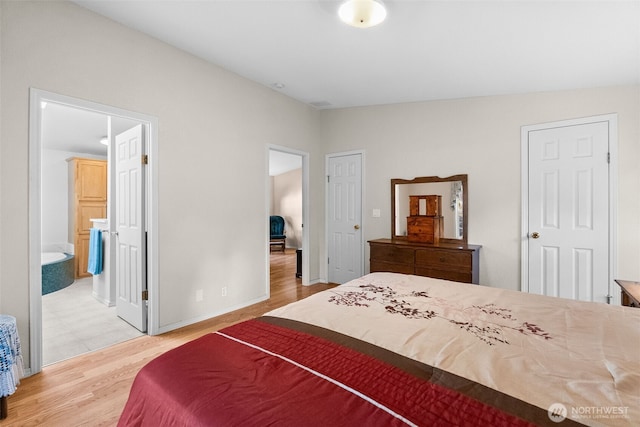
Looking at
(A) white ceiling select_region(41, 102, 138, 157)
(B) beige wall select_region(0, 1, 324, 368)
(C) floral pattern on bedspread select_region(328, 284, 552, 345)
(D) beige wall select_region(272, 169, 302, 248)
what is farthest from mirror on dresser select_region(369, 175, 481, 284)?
(D) beige wall select_region(272, 169, 302, 248)

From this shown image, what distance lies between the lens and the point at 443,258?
3434 millimetres

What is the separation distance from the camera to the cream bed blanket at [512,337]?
2.75ft

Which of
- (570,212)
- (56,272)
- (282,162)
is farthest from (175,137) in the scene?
(282,162)

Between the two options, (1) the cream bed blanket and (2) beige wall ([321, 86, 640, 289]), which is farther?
(2) beige wall ([321, 86, 640, 289])

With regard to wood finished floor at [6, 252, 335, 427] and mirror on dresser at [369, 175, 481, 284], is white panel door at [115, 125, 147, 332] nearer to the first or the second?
wood finished floor at [6, 252, 335, 427]

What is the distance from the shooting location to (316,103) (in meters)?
4.43

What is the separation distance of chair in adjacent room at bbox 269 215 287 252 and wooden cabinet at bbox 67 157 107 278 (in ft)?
12.7

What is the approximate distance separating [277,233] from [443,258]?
5631 millimetres

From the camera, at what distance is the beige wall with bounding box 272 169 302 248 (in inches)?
349

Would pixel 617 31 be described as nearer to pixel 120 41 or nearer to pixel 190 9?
pixel 190 9

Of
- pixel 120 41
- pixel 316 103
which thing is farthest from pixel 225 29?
pixel 316 103

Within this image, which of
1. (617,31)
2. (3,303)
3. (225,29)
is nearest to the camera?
(3,303)

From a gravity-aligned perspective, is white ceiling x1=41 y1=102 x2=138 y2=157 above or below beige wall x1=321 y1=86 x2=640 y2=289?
above

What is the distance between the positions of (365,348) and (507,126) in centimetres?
342
